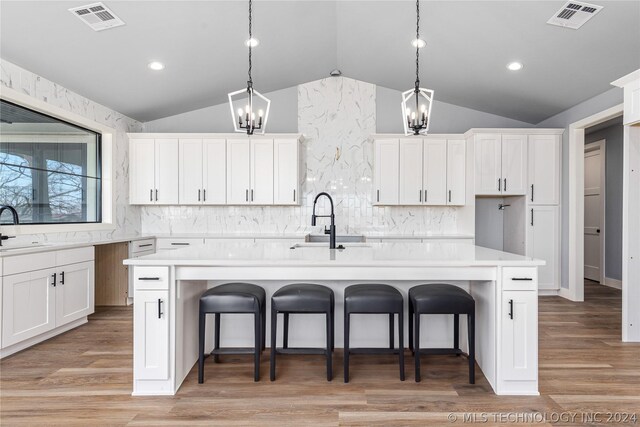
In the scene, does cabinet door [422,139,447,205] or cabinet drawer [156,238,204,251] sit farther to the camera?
cabinet door [422,139,447,205]

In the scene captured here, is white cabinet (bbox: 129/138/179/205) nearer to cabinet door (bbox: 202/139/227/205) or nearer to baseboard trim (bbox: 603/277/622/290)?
cabinet door (bbox: 202/139/227/205)

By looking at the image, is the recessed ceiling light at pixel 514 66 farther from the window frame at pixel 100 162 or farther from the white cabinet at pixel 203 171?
the window frame at pixel 100 162

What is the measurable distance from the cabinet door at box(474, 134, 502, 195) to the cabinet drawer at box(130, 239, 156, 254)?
454cm

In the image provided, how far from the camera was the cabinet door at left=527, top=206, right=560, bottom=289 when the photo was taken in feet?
16.0

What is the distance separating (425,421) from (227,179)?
401 centimetres

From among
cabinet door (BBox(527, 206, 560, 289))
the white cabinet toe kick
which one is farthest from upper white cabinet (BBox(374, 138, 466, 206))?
the white cabinet toe kick

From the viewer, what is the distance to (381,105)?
5.55m

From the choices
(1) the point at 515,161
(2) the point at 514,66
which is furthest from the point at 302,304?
(1) the point at 515,161

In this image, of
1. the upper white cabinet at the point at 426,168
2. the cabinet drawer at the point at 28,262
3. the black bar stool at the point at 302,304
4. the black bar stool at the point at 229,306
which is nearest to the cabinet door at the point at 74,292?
the cabinet drawer at the point at 28,262

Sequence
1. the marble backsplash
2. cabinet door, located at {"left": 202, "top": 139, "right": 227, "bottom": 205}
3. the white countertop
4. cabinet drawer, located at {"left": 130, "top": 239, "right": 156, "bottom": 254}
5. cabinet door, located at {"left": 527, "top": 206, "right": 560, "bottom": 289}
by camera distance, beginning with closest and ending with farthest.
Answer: the white countertop, cabinet drawer, located at {"left": 130, "top": 239, "right": 156, "bottom": 254}, cabinet door, located at {"left": 527, "top": 206, "right": 560, "bottom": 289}, cabinet door, located at {"left": 202, "top": 139, "right": 227, "bottom": 205}, the marble backsplash

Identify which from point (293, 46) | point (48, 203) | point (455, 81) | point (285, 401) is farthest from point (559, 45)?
point (48, 203)

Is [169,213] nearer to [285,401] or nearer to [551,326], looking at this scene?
[285,401]

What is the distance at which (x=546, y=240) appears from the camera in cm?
486

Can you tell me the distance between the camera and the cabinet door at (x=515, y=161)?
16.0ft
